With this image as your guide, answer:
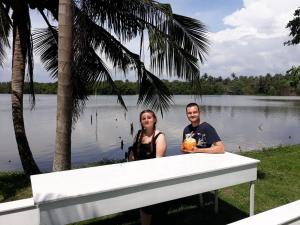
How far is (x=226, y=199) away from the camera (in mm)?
5973

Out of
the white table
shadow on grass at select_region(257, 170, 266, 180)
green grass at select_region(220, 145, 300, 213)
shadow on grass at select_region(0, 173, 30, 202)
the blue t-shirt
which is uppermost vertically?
the blue t-shirt

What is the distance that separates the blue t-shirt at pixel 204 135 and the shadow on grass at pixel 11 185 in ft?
10.9

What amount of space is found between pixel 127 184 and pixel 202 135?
176 centimetres

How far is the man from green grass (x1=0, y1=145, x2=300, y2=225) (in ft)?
2.91

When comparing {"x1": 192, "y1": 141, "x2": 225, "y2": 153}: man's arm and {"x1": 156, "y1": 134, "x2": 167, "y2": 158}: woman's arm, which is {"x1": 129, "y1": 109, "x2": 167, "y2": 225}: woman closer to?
{"x1": 156, "y1": 134, "x2": 167, "y2": 158}: woman's arm

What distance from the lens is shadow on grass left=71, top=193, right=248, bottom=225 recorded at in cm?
504

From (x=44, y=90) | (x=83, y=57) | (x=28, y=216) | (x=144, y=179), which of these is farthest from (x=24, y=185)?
(x=44, y=90)

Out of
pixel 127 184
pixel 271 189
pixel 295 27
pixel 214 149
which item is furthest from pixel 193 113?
pixel 295 27

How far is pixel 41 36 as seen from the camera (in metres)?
8.56

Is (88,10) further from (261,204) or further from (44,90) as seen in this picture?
(44,90)

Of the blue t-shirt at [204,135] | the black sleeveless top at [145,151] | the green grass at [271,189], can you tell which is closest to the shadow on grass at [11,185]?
the black sleeveless top at [145,151]

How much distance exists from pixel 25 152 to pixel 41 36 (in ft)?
8.78

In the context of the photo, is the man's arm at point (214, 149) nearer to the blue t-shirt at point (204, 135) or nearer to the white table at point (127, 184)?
the blue t-shirt at point (204, 135)

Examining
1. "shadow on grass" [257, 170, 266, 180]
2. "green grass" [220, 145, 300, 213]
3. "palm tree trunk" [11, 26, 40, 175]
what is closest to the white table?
"green grass" [220, 145, 300, 213]
